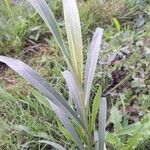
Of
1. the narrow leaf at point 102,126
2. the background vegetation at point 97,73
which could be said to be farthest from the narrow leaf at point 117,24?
the narrow leaf at point 102,126

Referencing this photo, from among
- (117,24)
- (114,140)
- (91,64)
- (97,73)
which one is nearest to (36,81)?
(91,64)

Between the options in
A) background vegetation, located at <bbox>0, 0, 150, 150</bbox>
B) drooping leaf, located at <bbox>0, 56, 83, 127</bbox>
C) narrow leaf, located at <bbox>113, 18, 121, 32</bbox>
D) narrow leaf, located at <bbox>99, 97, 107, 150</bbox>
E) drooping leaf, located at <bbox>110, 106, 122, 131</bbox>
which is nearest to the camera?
drooping leaf, located at <bbox>0, 56, 83, 127</bbox>

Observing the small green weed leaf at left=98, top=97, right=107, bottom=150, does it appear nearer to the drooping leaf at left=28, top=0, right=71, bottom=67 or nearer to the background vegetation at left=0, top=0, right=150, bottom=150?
the background vegetation at left=0, top=0, right=150, bottom=150

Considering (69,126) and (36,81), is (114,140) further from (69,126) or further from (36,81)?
(36,81)

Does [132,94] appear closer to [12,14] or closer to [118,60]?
[118,60]

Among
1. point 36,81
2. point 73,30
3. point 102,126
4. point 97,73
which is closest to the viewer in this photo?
point 73,30

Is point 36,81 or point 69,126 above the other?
point 36,81

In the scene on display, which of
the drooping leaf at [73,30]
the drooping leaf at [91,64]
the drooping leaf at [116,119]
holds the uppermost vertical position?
the drooping leaf at [73,30]

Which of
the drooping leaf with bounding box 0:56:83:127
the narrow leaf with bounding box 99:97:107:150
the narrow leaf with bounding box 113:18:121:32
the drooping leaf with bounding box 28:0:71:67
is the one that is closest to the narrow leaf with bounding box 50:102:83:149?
the narrow leaf with bounding box 99:97:107:150

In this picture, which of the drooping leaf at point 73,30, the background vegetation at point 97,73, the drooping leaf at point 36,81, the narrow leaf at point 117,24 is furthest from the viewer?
the narrow leaf at point 117,24

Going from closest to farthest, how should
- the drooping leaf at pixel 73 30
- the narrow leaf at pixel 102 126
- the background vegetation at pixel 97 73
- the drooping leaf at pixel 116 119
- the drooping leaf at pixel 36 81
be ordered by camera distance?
the drooping leaf at pixel 73 30
the drooping leaf at pixel 36 81
the narrow leaf at pixel 102 126
the drooping leaf at pixel 116 119
the background vegetation at pixel 97 73

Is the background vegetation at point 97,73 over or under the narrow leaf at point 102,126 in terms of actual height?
under

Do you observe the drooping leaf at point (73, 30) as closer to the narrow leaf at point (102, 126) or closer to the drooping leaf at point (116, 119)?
the narrow leaf at point (102, 126)
